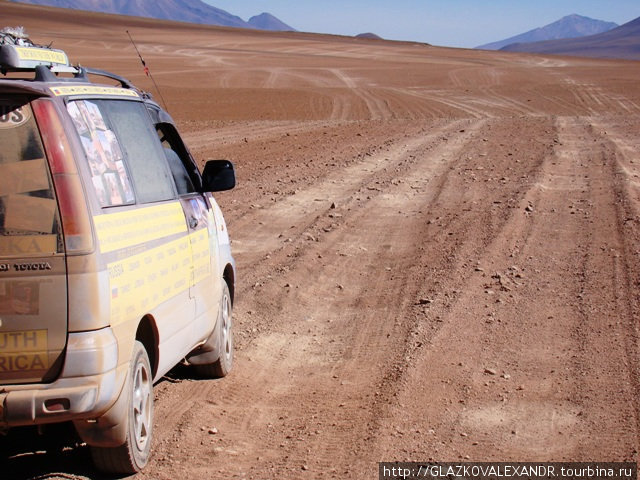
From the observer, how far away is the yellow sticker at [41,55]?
15.8ft

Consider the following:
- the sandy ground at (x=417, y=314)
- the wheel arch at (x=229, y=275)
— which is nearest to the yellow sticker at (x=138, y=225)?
the sandy ground at (x=417, y=314)

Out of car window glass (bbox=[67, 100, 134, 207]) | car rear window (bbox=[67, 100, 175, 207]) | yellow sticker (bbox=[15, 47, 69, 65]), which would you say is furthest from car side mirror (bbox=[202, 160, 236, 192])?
car window glass (bbox=[67, 100, 134, 207])

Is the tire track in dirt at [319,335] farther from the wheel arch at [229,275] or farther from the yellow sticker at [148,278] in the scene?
the yellow sticker at [148,278]

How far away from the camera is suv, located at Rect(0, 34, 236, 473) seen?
13.3 ft

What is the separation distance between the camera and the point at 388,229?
11961mm

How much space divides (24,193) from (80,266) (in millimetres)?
407

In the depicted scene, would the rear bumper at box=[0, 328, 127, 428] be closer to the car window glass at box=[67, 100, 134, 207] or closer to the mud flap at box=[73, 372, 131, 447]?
the mud flap at box=[73, 372, 131, 447]

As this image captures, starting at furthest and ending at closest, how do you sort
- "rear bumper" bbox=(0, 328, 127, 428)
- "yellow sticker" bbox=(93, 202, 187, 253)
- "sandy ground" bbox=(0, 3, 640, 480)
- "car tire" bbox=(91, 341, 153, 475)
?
"sandy ground" bbox=(0, 3, 640, 480)
"car tire" bbox=(91, 341, 153, 475)
"yellow sticker" bbox=(93, 202, 187, 253)
"rear bumper" bbox=(0, 328, 127, 428)

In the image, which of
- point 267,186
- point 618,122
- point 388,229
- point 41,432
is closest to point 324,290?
point 388,229

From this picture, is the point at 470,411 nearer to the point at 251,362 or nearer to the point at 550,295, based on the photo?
the point at 251,362

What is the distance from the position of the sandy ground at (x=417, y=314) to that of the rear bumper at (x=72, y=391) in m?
0.64

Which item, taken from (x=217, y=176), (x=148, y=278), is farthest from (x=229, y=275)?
(x=148, y=278)

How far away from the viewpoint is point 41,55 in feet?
16.6

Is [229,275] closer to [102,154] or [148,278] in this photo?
[148,278]
